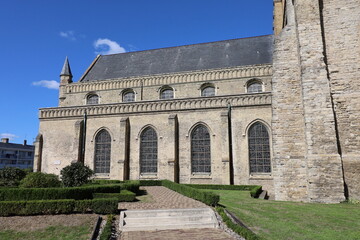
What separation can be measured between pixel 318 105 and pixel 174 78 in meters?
18.2

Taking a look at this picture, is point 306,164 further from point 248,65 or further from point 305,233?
point 248,65

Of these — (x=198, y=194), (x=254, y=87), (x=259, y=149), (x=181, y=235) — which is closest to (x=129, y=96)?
(x=254, y=87)

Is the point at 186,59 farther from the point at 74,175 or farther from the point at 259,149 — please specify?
the point at 74,175

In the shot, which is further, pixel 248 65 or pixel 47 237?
pixel 248 65

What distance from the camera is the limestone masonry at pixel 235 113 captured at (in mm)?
14031

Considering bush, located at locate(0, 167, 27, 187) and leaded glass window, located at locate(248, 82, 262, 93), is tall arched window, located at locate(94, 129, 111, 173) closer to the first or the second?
bush, located at locate(0, 167, 27, 187)

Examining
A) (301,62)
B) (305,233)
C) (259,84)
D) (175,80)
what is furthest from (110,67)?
(305,233)

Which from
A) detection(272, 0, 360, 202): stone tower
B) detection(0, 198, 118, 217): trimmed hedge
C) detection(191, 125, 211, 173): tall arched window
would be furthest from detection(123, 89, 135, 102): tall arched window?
detection(0, 198, 118, 217): trimmed hedge

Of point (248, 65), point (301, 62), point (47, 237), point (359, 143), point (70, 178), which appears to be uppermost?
point (248, 65)

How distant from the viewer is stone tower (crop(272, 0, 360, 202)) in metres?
13.1

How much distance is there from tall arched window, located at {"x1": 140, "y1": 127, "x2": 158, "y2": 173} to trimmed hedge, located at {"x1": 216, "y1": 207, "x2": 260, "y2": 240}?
47.7 feet

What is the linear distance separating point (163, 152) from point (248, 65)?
12.5 m

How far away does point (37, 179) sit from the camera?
13.6 m

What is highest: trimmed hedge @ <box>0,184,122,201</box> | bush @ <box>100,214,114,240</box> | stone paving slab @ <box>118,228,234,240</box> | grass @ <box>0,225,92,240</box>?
trimmed hedge @ <box>0,184,122,201</box>
